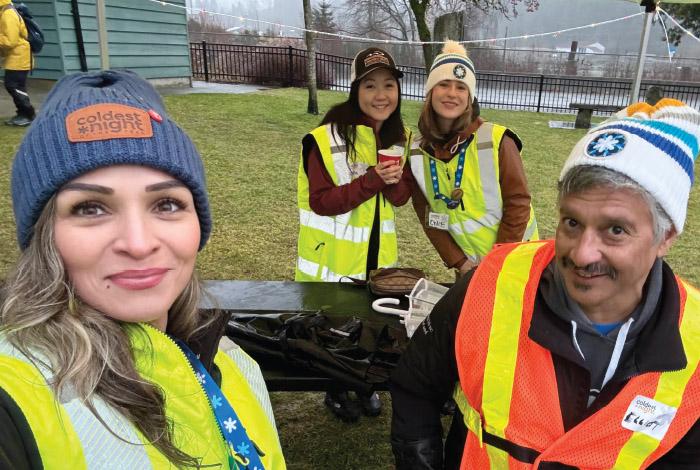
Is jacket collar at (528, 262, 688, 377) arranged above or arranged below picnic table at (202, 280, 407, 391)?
above

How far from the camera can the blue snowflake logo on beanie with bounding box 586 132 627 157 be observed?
50.1 inches

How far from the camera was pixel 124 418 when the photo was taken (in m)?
0.97

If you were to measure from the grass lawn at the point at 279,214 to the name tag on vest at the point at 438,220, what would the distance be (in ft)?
3.82

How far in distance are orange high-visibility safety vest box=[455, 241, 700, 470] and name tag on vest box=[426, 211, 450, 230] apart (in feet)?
4.73

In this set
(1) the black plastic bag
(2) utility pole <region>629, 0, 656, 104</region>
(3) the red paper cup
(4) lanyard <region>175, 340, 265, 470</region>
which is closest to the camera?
(4) lanyard <region>175, 340, 265, 470</region>

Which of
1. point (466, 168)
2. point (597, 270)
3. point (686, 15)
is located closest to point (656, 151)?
point (597, 270)

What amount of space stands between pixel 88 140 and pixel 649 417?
144 cm

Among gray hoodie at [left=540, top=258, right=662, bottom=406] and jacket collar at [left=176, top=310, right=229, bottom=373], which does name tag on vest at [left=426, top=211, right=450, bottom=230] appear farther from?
jacket collar at [left=176, top=310, right=229, bottom=373]

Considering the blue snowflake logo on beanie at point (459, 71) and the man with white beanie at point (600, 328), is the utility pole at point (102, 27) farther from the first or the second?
the man with white beanie at point (600, 328)

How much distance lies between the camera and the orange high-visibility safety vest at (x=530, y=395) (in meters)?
1.27

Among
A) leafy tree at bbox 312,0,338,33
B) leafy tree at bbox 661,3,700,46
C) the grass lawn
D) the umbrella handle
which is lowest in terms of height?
the grass lawn

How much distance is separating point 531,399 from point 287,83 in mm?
17690

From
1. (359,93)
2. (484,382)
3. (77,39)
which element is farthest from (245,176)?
(484,382)

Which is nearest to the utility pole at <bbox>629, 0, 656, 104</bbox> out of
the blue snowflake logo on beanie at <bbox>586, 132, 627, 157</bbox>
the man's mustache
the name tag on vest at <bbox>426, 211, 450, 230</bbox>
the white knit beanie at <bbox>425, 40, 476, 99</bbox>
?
the white knit beanie at <bbox>425, 40, 476, 99</bbox>
